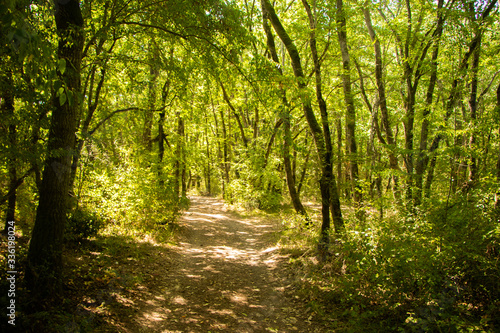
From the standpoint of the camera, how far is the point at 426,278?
3637 millimetres

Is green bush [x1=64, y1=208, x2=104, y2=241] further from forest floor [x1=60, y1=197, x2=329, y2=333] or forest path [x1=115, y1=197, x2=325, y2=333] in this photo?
forest path [x1=115, y1=197, x2=325, y2=333]

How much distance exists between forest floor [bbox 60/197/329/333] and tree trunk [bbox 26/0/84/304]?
77cm

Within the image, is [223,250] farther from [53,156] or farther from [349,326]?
[53,156]

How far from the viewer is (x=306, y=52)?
43.1 ft

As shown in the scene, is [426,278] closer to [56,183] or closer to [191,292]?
[191,292]

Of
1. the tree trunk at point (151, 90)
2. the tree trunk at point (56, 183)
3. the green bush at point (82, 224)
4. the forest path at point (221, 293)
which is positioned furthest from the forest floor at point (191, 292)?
the tree trunk at point (151, 90)

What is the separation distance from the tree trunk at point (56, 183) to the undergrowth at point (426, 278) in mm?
4329

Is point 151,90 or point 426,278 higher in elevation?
point 151,90

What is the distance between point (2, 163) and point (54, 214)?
108 cm

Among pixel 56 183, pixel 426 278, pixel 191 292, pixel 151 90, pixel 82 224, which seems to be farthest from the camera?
pixel 151 90

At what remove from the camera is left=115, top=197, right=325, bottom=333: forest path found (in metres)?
4.45

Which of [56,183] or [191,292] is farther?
[191,292]

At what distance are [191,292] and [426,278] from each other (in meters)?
4.26

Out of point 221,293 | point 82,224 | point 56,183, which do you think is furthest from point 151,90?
point 221,293
